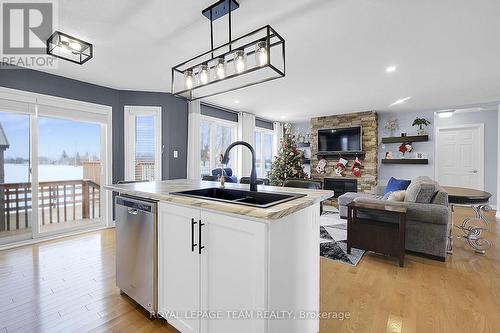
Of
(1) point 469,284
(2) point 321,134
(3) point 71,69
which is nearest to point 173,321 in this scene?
(1) point 469,284

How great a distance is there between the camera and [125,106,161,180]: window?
14.3 feet

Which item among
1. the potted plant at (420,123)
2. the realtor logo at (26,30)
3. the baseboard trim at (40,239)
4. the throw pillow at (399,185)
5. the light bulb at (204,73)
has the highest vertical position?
the realtor logo at (26,30)

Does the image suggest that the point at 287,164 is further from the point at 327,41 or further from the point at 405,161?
the point at 327,41

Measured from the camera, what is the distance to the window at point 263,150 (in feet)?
23.9

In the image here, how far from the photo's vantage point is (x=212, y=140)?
5.60m

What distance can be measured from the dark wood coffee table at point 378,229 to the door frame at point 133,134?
11.3ft

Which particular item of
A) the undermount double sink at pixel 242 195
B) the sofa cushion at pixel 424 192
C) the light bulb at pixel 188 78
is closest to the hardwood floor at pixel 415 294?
the sofa cushion at pixel 424 192

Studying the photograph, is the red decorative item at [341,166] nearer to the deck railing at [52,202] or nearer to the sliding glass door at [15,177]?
the deck railing at [52,202]

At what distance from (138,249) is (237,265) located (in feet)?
3.28

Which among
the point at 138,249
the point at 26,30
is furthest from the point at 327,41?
the point at 26,30

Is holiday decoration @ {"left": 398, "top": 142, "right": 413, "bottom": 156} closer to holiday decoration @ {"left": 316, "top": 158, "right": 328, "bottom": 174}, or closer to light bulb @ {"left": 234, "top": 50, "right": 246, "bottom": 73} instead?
holiday decoration @ {"left": 316, "top": 158, "right": 328, "bottom": 174}

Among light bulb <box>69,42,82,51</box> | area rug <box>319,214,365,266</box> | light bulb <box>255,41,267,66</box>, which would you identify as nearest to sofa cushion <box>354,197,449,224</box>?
area rug <box>319,214,365,266</box>

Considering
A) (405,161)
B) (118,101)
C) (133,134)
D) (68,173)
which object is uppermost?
(118,101)

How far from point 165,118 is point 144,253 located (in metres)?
3.26
